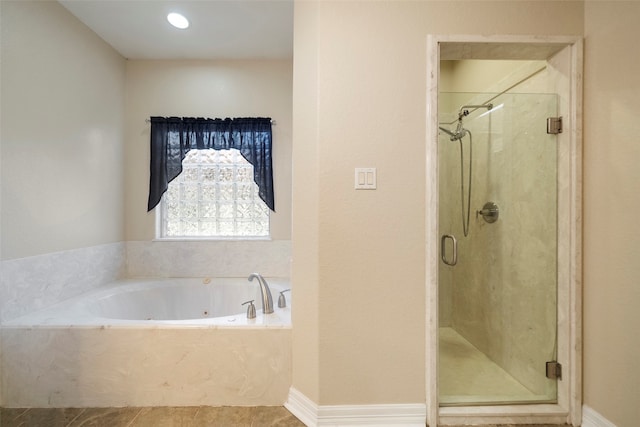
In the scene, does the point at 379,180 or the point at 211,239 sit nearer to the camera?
the point at 379,180

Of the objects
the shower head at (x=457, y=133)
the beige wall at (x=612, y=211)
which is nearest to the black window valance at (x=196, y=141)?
the shower head at (x=457, y=133)

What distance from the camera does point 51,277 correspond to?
1.87 metres

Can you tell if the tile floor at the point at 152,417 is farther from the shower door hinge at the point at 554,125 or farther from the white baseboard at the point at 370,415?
the shower door hinge at the point at 554,125

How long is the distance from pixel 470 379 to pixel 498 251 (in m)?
0.81

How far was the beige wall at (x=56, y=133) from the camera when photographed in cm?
165

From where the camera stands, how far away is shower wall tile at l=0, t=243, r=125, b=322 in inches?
64.6

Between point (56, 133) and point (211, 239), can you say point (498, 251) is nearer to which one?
point (211, 239)

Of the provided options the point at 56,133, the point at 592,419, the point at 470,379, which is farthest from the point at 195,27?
the point at 592,419

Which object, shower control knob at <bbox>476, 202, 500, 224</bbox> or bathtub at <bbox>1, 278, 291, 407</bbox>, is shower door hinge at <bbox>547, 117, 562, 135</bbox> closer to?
shower control knob at <bbox>476, 202, 500, 224</bbox>

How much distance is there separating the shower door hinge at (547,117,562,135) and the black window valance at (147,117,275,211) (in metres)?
2.02

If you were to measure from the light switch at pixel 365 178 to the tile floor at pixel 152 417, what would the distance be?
126cm

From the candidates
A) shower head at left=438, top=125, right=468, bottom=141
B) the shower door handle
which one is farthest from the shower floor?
shower head at left=438, top=125, right=468, bottom=141

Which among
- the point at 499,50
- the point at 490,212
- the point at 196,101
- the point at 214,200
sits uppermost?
the point at 196,101

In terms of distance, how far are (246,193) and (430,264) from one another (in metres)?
1.88
